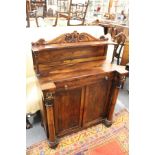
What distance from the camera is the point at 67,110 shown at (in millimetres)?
1449

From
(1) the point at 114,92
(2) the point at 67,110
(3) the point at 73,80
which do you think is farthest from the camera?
(1) the point at 114,92

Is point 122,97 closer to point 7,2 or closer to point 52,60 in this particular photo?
point 52,60

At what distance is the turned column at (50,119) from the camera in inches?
46.7

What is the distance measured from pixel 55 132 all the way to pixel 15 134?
97cm

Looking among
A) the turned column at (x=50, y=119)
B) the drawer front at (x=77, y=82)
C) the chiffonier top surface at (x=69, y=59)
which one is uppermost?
the chiffonier top surface at (x=69, y=59)

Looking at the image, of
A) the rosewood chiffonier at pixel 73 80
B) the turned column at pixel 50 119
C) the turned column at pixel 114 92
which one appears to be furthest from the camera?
the turned column at pixel 114 92

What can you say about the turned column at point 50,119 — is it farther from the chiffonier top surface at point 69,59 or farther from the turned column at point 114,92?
the turned column at point 114,92

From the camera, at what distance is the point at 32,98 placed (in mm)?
1588

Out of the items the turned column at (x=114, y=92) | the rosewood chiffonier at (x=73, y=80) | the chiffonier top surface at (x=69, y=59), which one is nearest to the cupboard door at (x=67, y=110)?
the rosewood chiffonier at (x=73, y=80)

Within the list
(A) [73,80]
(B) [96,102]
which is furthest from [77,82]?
(B) [96,102]

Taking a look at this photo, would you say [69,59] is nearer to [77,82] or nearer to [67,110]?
[77,82]

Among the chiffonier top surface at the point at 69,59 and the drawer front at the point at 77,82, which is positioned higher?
the chiffonier top surface at the point at 69,59

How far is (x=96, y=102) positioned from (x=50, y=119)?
0.52 m
